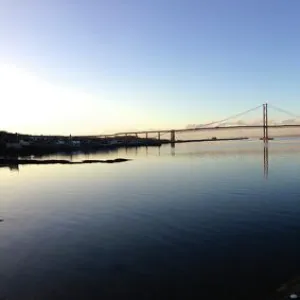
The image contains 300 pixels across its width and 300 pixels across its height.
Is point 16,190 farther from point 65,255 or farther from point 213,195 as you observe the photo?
point 65,255

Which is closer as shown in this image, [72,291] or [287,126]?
[72,291]

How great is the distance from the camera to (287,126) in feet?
489

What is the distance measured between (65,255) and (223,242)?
5910 millimetres

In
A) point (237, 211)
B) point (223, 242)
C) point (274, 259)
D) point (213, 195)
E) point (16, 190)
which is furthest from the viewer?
point (16, 190)

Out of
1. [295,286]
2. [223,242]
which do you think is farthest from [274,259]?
[295,286]

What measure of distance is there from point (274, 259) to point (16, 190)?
25.9 meters

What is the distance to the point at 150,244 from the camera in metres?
15.2

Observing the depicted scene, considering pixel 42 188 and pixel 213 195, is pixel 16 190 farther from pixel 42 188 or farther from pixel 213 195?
pixel 213 195

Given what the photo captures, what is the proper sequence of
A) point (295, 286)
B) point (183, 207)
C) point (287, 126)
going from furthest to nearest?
point (287, 126), point (183, 207), point (295, 286)

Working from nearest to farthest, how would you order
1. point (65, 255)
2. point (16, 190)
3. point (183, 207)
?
point (65, 255), point (183, 207), point (16, 190)

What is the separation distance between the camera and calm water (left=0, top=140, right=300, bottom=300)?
Result: 11.3 m

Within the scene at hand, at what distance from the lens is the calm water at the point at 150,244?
1126 cm

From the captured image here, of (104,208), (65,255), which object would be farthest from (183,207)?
(65,255)

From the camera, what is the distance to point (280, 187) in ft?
99.0
